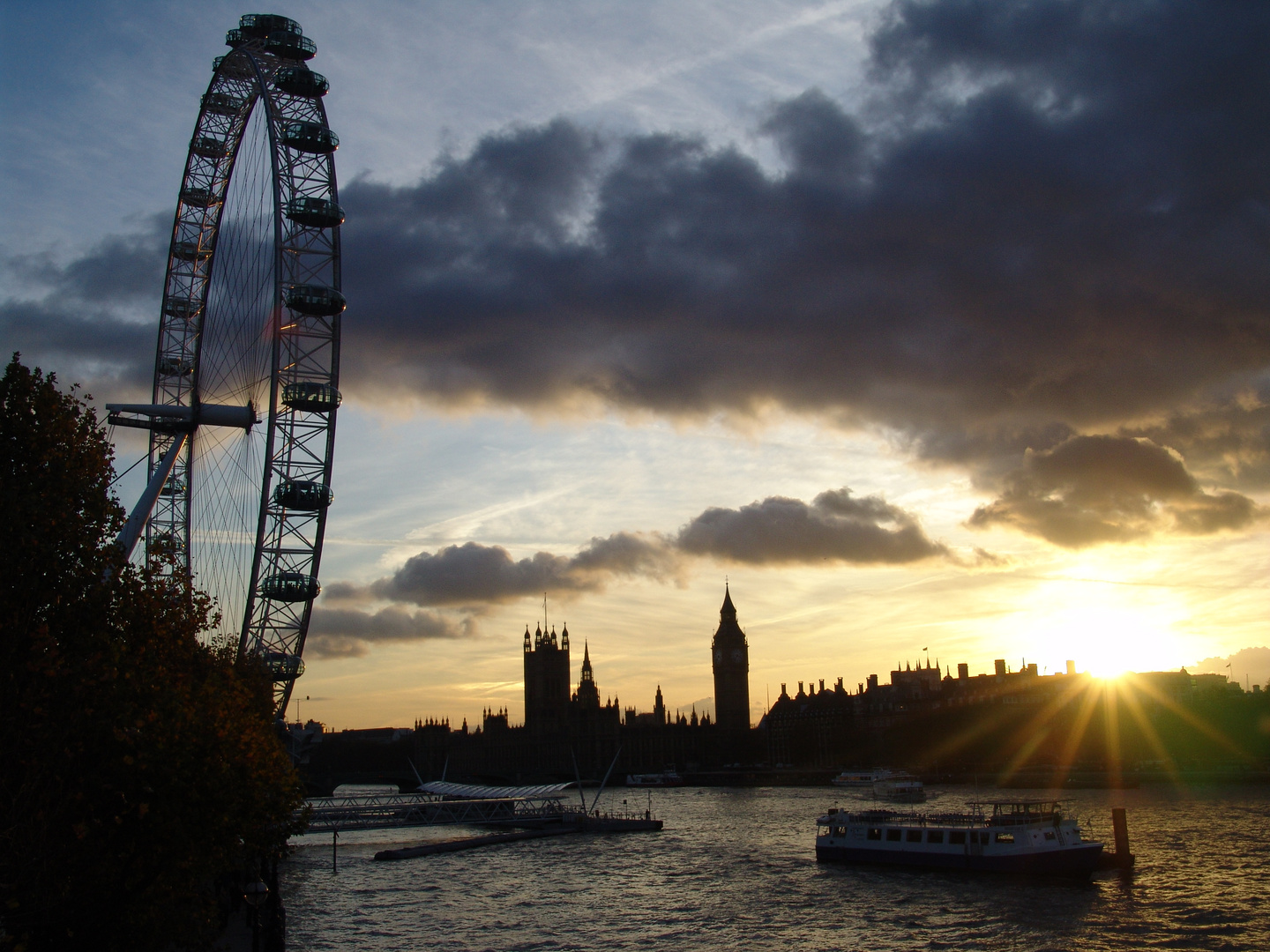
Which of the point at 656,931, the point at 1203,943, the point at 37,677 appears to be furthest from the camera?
the point at 656,931

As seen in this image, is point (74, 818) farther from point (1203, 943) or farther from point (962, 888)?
point (962, 888)

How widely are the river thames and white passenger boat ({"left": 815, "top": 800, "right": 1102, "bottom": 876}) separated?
957mm

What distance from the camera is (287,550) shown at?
4303 centimetres

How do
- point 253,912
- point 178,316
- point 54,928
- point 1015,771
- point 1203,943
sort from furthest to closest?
point 1015,771 → point 178,316 → point 1203,943 → point 253,912 → point 54,928

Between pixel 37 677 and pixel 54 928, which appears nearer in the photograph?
Answer: pixel 37 677

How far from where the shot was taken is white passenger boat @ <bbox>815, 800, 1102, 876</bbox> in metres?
48.8

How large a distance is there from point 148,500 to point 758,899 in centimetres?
2851

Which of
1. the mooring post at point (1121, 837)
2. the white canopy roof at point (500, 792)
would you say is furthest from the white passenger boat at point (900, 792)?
the mooring post at point (1121, 837)

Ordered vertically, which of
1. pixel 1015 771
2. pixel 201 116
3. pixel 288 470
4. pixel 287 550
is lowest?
pixel 1015 771

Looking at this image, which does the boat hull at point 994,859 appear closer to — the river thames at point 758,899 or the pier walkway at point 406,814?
the river thames at point 758,899

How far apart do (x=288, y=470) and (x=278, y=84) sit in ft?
46.0

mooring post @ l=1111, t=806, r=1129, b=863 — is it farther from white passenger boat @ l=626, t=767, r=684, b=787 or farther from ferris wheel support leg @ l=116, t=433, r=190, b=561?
white passenger boat @ l=626, t=767, r=684, b=787

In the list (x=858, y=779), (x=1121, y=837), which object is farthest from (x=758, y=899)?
(x=858, y=779)

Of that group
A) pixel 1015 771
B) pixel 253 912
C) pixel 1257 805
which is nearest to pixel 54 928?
pixel 253 912
